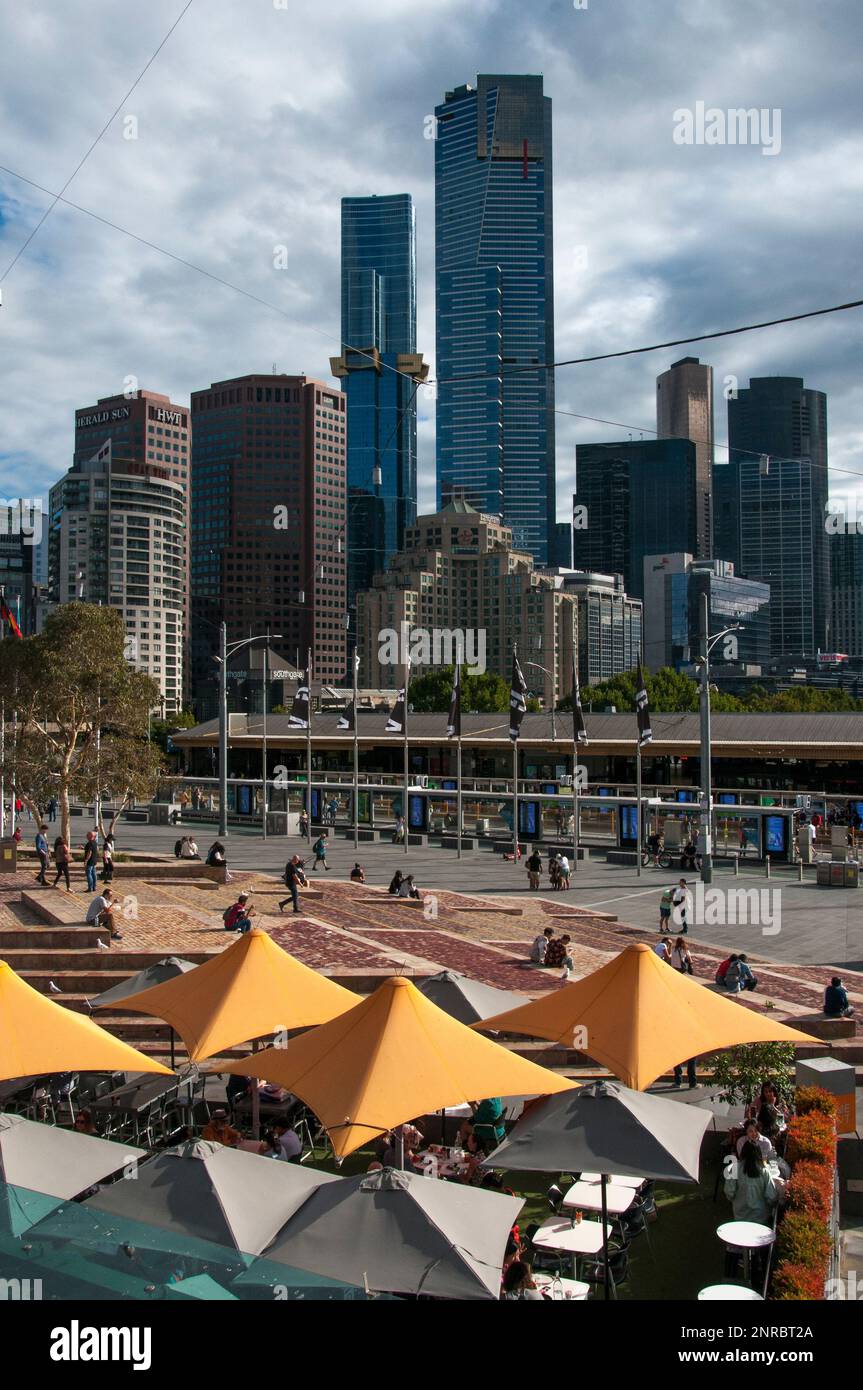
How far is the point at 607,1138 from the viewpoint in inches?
368

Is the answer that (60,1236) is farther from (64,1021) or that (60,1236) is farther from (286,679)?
(286,679)

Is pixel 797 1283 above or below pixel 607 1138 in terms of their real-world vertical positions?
below

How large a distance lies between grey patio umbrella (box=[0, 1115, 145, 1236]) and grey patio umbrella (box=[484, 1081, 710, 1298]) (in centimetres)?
317

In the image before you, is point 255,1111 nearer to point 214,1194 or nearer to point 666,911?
point 214,1194

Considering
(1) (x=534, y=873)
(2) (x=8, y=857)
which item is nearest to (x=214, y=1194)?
(2) (x=8, y=857)

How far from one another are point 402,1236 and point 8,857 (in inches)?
943

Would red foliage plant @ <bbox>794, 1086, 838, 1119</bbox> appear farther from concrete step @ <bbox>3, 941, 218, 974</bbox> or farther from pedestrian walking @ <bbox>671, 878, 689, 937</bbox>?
pedestrian walking @ <bbox>671, 878, 689, 937</bbox>

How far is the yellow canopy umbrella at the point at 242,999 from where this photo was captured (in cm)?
1222

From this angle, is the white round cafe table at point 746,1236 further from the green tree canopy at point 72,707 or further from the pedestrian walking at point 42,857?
the green tree canopy at point 72,707

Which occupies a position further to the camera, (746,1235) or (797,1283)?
(746,1235)

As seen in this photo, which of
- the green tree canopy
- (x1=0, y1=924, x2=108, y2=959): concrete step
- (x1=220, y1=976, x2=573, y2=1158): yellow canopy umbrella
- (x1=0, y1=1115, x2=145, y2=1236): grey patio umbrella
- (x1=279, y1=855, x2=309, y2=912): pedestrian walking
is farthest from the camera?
the green tree canopy

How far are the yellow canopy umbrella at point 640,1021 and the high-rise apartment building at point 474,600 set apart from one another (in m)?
154

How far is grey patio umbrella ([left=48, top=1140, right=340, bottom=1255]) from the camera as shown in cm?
786

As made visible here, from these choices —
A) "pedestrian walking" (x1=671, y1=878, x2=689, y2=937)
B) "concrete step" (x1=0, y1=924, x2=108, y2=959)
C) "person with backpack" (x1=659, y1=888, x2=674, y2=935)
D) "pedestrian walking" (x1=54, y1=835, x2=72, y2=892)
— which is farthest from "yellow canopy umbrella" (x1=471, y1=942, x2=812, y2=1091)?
"pedestrian walking" (x1=54, y1=835, x2=72, y2=892)
